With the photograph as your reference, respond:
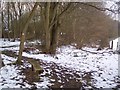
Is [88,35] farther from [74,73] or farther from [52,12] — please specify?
[74,73]

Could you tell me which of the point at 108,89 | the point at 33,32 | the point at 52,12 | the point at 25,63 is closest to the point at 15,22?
the point at 33,32

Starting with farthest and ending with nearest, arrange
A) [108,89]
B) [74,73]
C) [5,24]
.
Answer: [5,24], [74,73], [108,89]

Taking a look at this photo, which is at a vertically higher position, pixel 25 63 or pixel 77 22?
pixel 77 22

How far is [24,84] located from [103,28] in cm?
2518

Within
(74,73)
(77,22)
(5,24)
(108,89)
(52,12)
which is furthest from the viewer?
(5,24)

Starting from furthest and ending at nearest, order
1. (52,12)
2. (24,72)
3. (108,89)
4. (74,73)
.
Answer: (52,12), (74,73), (24,72), (108,89)

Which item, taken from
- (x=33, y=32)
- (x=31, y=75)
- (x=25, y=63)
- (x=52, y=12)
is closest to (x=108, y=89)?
(x=31, y=75)

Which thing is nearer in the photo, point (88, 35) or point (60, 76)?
point (60, 76)

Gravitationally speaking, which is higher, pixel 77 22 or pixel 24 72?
pixel 77 22

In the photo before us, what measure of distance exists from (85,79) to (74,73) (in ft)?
3.06

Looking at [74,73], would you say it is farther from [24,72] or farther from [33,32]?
[33,32]

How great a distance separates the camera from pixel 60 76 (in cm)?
918

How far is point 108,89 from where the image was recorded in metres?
8.09

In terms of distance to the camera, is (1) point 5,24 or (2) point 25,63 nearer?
(2) point 25,63
